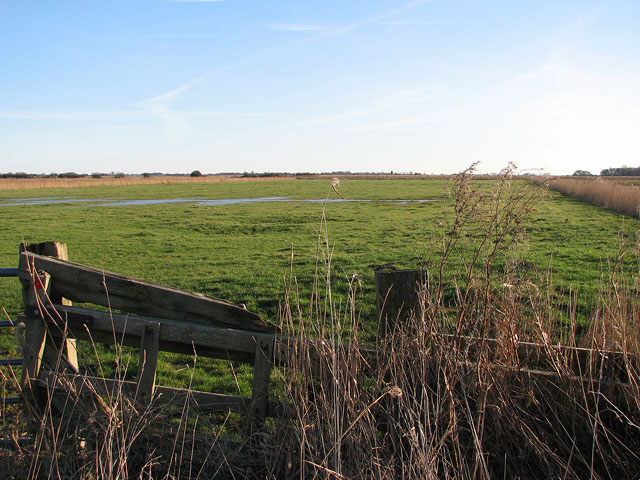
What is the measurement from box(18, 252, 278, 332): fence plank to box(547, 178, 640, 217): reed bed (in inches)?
753

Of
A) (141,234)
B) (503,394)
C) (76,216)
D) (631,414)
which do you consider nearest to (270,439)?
(503,394)

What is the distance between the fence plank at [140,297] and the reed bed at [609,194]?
1913cm

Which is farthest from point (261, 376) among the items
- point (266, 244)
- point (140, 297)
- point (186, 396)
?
point (266, 244)

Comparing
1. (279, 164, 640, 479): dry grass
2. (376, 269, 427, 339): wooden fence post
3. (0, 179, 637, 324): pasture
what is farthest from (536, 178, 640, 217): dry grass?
(376, 269, 427, 339): wooden fence post

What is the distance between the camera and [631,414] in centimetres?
294

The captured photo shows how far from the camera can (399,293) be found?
3189 millimetres

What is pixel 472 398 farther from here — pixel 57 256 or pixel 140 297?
pixel 57 256

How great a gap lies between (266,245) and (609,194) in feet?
78.9

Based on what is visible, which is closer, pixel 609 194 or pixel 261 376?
pixel 261 376

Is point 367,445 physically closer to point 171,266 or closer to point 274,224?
point 171,266

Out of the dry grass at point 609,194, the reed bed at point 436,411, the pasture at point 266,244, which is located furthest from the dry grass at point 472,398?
the dry grass at point 609,194

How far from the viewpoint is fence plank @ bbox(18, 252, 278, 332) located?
3.36 m

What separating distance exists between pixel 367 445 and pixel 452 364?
74 cm

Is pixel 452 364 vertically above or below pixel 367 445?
above
